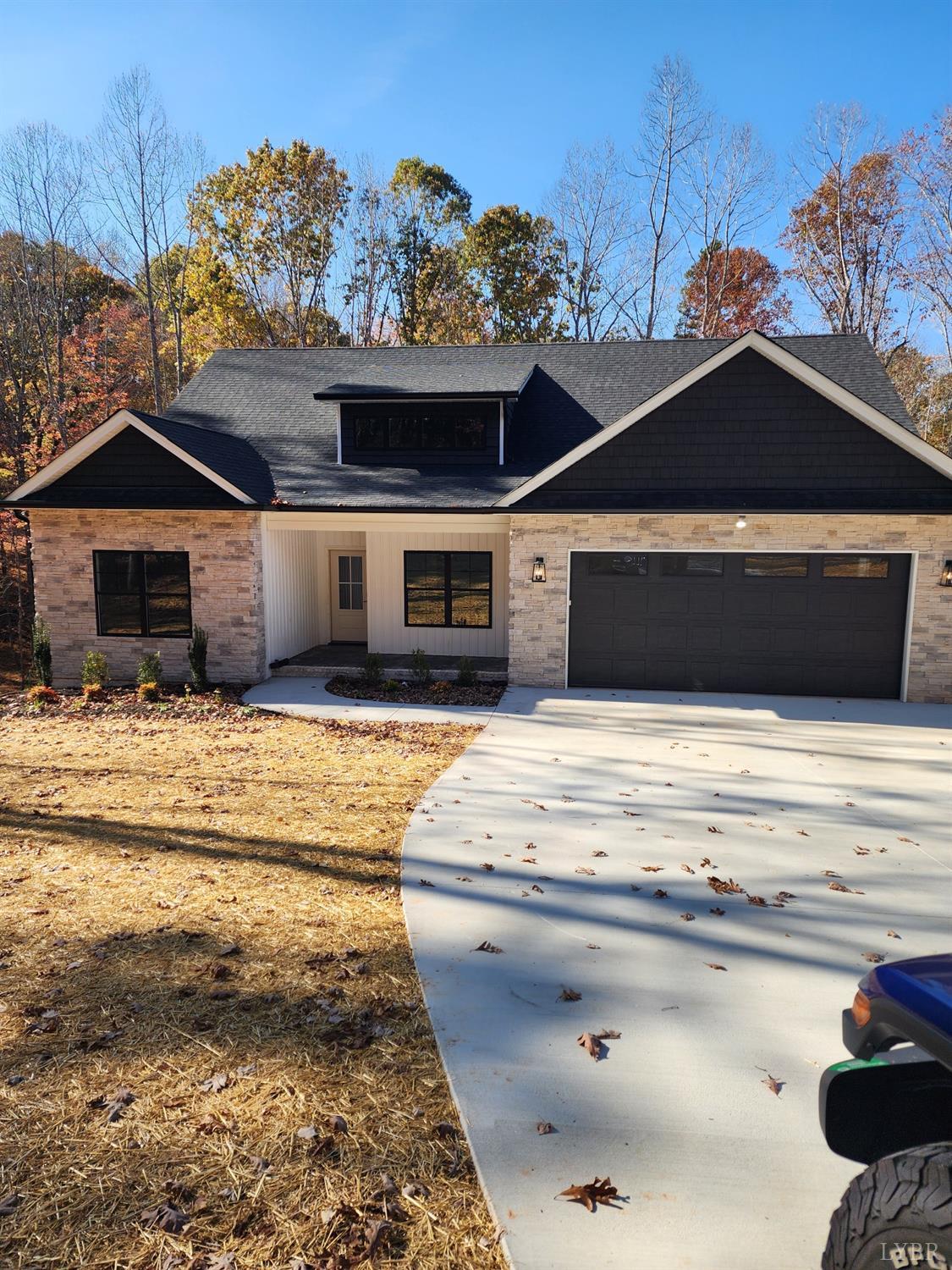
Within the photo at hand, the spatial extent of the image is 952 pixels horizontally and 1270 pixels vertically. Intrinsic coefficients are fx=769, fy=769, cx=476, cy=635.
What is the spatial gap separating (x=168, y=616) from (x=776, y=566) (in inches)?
430

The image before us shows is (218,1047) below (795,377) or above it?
below

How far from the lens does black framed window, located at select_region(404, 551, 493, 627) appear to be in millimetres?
15898

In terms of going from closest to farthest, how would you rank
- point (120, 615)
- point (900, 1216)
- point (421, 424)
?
point (900, 1216)
point (120, 615)
point (421, 424)

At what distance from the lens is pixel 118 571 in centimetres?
1437

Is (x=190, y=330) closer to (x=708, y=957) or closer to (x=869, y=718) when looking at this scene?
(x=869, y=718)

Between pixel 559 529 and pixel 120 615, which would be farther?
pixel 120 615

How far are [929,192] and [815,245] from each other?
17.3ft

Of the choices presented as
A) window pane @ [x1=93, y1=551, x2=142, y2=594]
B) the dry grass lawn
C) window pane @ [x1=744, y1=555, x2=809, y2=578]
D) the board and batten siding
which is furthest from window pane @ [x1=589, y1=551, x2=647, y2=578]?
window pane @ [x1=93, y1=551, x2=142, y2=594]

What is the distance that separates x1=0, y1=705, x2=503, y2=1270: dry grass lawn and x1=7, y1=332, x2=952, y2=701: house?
6713 mm

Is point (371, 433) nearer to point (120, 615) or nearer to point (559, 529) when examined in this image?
point (559, 529)

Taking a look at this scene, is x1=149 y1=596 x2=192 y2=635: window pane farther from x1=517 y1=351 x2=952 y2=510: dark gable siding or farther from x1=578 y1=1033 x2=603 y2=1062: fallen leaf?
x1=578 y1=1033 x2=603 y2=1062: fallen leaf

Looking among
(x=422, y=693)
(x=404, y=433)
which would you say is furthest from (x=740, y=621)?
(x=404, y=433)

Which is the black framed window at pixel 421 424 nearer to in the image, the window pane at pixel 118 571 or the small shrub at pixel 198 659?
the window pane at pixel 118 571

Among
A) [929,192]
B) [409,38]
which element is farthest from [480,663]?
[929,192]
